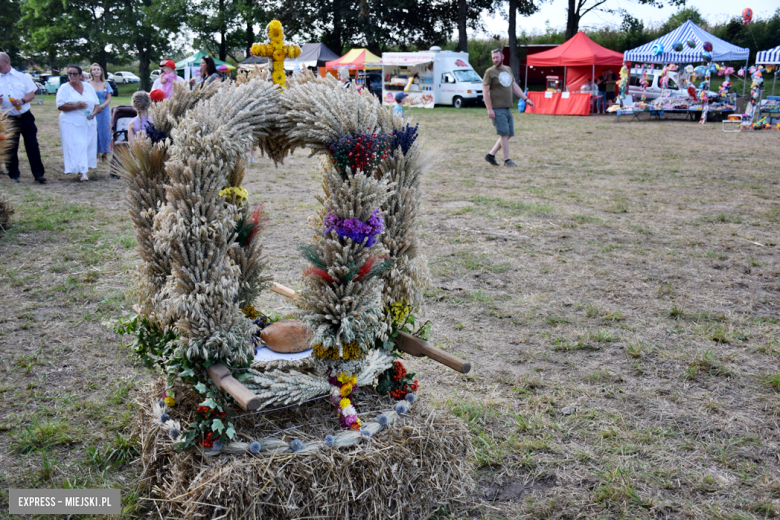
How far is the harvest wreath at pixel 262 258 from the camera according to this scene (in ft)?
7.32

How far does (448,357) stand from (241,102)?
1.31 meters

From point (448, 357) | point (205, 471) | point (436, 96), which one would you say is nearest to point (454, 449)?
point (448, 357)

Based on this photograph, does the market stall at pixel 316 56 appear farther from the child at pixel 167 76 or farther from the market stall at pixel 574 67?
the child at pixel 167 76

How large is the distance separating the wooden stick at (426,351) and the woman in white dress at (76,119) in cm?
852

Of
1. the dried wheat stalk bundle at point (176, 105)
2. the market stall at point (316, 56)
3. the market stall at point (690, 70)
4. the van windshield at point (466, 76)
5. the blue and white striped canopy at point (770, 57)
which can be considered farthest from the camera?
the market stall at point (316, 56)

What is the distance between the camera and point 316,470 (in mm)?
2281

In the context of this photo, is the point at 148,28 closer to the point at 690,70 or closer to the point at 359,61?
the point at 359,61

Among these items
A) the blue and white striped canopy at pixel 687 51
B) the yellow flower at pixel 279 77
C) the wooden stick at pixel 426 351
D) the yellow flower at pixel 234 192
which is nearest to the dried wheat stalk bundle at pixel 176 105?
the yellow flower at pixel 279 77

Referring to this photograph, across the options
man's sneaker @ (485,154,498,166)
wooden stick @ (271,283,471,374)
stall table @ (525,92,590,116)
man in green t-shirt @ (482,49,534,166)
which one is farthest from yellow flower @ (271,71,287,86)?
stall table @ (525,92,590,116)

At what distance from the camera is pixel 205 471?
7.20 feet

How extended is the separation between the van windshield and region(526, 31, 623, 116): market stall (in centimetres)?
338

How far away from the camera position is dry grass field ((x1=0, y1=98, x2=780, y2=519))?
2.71 m

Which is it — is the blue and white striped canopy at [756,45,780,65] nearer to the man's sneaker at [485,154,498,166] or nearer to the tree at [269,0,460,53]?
the man's sneaker at [485,154,498,166]

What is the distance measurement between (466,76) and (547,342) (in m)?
24.9
